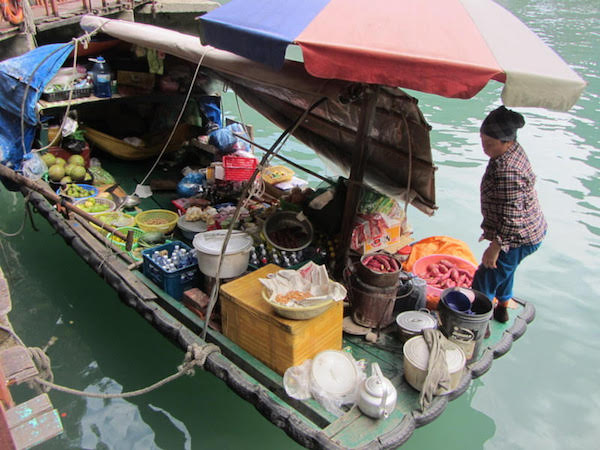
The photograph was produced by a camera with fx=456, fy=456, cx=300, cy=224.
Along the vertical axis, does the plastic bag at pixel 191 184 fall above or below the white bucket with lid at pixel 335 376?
above

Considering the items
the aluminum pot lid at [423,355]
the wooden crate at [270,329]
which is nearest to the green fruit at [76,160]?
the wooden crate at [270,329]

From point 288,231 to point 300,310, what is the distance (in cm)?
198

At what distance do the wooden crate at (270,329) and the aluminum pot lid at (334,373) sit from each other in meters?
0.14

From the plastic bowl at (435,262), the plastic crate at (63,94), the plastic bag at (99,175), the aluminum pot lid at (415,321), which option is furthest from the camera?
the plastic bag at (99,175)

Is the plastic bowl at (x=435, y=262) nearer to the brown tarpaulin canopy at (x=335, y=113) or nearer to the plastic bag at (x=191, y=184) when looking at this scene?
the brown tarpaulin canopy at (x=335, y=113)

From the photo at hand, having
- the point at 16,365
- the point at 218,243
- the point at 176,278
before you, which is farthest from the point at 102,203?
the point at 16,365

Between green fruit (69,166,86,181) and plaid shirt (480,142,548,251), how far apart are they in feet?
19.1

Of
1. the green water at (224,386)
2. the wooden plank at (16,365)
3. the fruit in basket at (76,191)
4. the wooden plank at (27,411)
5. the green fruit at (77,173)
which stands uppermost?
the wooden plank at (16,365)

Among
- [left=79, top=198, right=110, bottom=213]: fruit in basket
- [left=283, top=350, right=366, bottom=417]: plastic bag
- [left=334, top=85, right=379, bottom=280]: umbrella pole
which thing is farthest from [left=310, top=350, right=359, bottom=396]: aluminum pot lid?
[left=79, top=198, right=110, bottom=213]: fruit in basket

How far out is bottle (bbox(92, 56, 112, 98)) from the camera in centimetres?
695

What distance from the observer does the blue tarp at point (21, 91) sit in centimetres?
593

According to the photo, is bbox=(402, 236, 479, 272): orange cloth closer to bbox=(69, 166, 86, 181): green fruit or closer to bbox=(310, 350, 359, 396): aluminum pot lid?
bbox=(310, 350, 359, 396): aluminum pot lid

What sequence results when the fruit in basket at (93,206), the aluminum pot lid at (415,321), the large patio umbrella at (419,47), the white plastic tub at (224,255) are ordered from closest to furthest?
the large patio umbrella at (419,47) < the aluminum pot lid at (415,321) < the white plastic tub at (224,255) < the fruit in basket at (93,206)

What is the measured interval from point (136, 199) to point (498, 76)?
540cm
